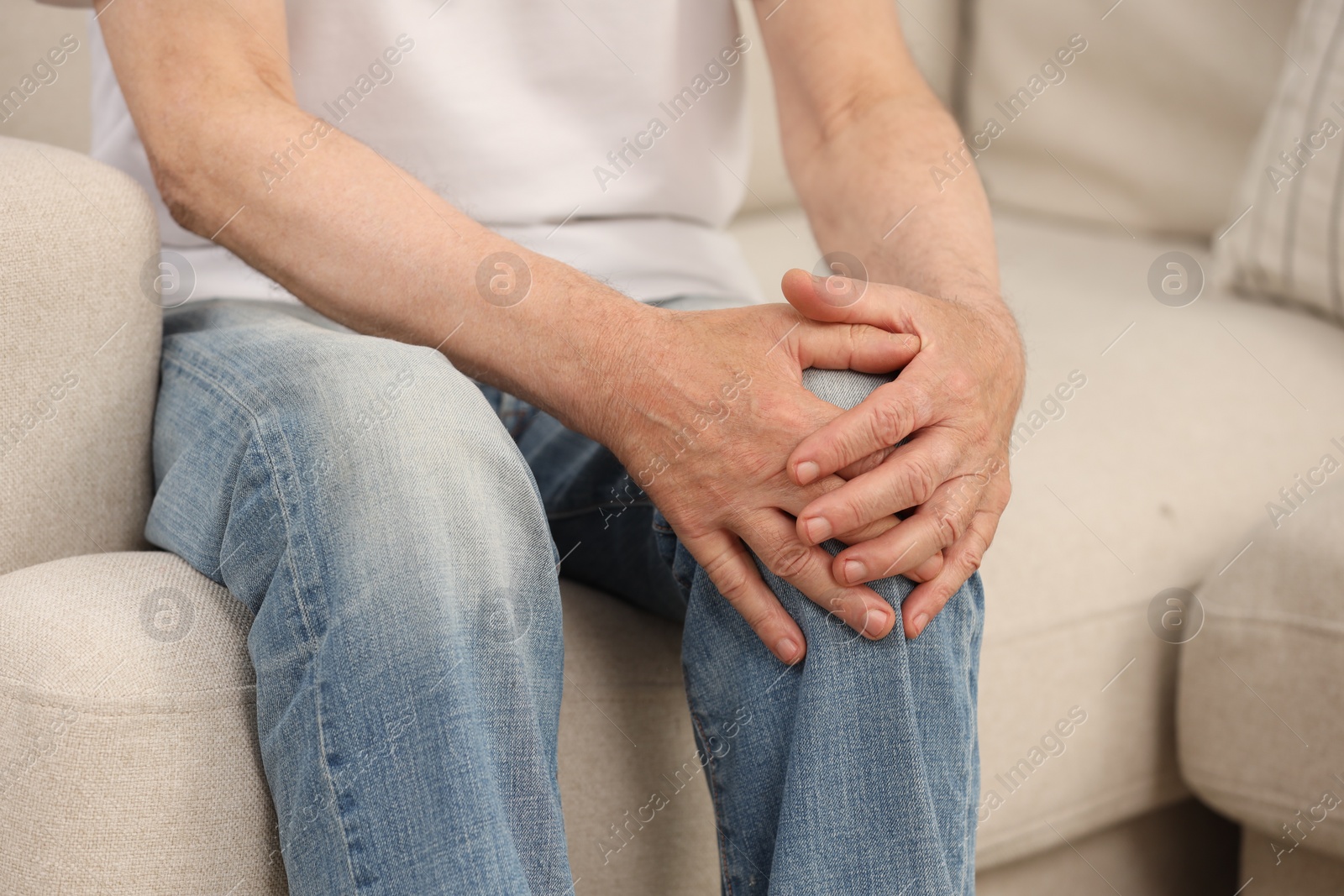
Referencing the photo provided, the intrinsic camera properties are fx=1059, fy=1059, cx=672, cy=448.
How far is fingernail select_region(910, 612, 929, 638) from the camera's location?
53 centimetres

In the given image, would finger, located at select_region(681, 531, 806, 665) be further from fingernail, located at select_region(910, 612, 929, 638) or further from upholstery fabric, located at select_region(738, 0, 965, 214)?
upholstery fabric, located at select_region(738, 0, 965, 214)

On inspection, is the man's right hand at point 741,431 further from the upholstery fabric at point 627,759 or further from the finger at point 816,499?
the upholstery fabric at point 627,759

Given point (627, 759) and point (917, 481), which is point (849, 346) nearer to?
point (917, 481)

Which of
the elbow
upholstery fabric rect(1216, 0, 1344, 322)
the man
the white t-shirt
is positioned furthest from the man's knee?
upholstery fabric rect(1216, 0, 1344, 322)

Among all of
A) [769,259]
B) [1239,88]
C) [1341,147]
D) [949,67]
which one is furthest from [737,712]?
[949,67]

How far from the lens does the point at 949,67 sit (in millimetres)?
1533

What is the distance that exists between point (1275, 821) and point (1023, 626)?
25cm

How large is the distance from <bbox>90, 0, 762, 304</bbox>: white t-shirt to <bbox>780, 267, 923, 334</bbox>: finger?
0.25 m

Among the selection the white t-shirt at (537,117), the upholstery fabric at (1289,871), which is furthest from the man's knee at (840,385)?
the upholstery fabric at (1289,871)

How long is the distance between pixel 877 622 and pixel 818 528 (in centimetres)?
5

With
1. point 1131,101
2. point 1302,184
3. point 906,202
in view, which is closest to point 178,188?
point 906,202

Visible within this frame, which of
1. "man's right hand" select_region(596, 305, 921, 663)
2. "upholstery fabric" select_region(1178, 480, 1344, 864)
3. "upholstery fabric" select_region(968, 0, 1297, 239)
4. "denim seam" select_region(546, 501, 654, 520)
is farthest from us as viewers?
"upholstery fabric" select_region(968, 0, 1297, 239)

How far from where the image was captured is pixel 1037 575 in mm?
803

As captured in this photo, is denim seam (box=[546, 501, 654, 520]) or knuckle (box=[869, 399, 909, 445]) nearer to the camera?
knuckle (box=[869, 399, 909, 445])
